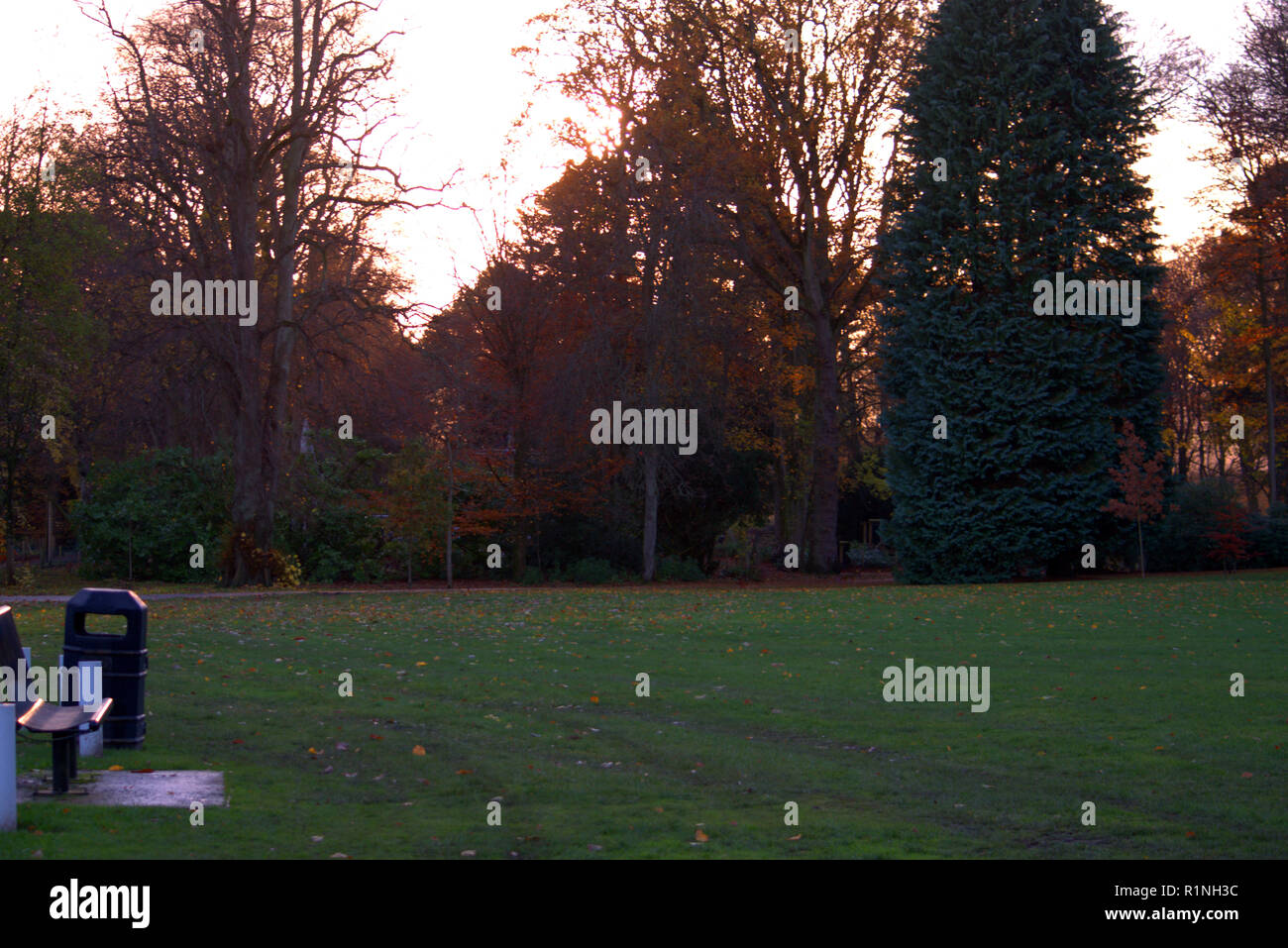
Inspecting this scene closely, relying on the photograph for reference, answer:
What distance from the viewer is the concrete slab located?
8164 mm

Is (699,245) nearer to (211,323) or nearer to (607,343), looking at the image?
(607,343)

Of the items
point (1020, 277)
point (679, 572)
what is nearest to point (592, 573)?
point (679, 572)

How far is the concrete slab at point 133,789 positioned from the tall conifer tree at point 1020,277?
31.5m

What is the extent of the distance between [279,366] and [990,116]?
74.7 feet

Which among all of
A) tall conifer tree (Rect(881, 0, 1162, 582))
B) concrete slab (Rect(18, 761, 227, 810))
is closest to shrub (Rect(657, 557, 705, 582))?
tall conifer tree (Rect(881, 0, 1162, 582))

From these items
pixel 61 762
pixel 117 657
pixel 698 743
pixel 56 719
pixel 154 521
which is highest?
pixel 154 521

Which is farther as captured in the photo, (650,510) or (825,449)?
(825,449)

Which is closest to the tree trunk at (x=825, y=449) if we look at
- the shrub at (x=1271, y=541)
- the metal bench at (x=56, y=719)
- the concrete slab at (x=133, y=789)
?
A: the shrub at (x=1271, y=541)

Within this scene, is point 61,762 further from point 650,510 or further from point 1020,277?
point 1020,277

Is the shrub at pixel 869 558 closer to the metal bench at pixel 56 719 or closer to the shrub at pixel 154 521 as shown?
the shrub at pixel 154 521

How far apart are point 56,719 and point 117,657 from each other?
6.14 feet

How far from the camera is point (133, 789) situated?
8.58m

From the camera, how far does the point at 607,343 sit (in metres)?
34.4
